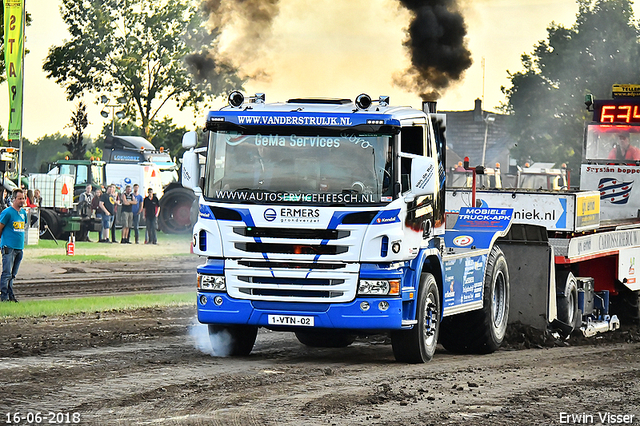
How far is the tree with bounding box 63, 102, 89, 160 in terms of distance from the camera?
5806 cm

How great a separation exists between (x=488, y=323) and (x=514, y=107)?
179 ft

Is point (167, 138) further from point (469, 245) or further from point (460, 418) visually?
point (460, 418)

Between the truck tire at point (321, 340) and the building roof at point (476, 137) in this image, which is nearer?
the truck tire at point (321, 340)

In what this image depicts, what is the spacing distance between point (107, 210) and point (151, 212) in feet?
4.65

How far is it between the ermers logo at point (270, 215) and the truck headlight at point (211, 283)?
2.80ft

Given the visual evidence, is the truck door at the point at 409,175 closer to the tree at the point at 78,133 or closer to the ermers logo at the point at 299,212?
the ermers logo at the point at 299,212

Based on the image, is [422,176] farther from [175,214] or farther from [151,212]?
[175,214]

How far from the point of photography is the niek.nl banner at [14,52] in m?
31.6

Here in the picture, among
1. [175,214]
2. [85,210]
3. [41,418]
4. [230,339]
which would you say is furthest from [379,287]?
[175,214]

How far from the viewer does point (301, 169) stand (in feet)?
37.8

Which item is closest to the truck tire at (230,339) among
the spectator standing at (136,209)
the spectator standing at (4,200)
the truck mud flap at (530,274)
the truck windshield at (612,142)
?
the truck mud flap at (530,274)

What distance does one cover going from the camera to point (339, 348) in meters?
14.1

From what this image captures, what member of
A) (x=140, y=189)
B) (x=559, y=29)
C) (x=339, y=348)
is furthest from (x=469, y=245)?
(x=559, y=29)

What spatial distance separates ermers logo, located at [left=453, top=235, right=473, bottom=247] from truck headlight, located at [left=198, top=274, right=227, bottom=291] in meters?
3.36
